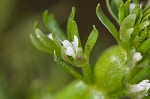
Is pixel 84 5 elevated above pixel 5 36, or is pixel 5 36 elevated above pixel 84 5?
pixel 84 5

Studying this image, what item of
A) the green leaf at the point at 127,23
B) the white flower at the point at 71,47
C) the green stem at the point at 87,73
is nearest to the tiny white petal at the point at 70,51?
the white flower at the point at 71,47

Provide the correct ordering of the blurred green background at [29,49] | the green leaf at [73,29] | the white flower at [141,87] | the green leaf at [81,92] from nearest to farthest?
the white flower at [141,87], the green leaf at [73,29], the green leaf at [81,92], the blurred green background at [29,49]

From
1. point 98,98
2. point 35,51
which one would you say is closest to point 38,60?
point 35,51

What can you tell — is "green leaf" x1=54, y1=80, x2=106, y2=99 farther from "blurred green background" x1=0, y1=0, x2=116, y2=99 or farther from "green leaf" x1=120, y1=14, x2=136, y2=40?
"blurred green background" x1=0, y1=0, x2=116, y2=99

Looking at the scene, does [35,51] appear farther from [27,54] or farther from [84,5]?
[84,5]

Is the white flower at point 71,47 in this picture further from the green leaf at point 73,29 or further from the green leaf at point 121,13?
the green leaf at point 121,13

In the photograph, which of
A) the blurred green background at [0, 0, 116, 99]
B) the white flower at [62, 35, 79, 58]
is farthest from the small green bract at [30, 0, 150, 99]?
the blurred green background at [0, 0, 116, 99]

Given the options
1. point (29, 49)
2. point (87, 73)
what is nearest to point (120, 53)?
point (87, 73)
